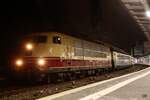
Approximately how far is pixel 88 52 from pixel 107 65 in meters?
7.99

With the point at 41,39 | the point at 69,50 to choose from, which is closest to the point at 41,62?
the point at 41,39

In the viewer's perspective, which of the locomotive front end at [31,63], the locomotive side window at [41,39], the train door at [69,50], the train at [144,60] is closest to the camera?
the locomotive front end at [31,63]

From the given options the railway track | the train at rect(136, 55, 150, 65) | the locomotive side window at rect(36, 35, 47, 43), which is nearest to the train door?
the locomotive side window at rect(36, 35, 47, 43)

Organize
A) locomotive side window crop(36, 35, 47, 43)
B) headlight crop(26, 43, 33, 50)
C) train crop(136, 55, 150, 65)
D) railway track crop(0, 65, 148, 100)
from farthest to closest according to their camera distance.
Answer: train crop(136, 55, 150, 65)
locomotive side window crop(36, 35, 47, 43)
headlight crop(26, 43, 33, 50)
railway track crop(0, 65, 148, 100)

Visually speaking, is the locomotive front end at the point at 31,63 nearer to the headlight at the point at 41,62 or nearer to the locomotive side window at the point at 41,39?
the headlight at the point at 41,62

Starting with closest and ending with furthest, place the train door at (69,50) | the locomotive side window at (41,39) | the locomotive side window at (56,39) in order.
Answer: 1. the locomotive side window at (41,39)
2. the locomotive side window at (56,39)
3. the train door at (69,50)

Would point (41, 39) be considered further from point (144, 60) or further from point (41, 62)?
point (144, 60)

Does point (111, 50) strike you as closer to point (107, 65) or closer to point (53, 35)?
point (107, 65)

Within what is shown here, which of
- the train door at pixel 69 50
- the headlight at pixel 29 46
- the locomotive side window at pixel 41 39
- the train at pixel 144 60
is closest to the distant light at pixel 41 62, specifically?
the headlight at pixel 29 46

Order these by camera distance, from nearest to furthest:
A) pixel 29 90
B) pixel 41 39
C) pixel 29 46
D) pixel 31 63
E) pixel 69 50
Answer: pixel 29 90 < pixel 31 63 < pixel 29 46 < pixel 41 39 < pixel 69 50

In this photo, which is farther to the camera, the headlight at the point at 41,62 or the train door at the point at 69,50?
the train door at the point at 69,50

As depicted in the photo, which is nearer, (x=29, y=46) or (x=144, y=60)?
(x=29, y=46)

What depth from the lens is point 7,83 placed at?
69.9 ft

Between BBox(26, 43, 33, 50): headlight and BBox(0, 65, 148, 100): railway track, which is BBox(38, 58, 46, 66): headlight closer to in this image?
BBox(26, 43, 33, 50): headlight
